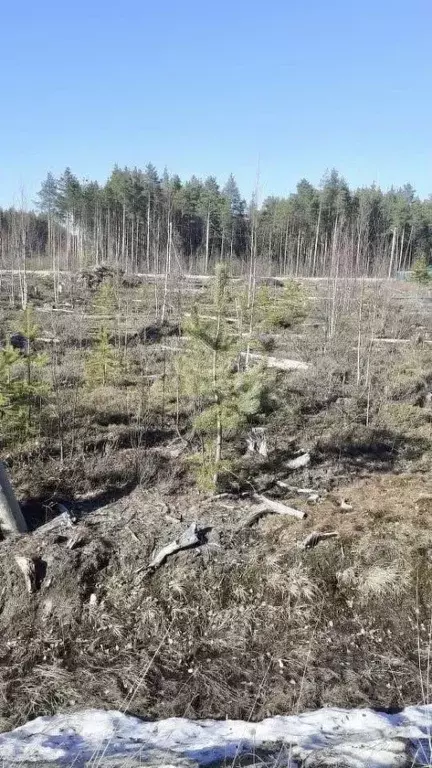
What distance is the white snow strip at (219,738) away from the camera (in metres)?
3.02

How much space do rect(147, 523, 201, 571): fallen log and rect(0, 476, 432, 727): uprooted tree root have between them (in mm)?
98

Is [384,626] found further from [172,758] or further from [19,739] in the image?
[19,739]

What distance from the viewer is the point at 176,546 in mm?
6703

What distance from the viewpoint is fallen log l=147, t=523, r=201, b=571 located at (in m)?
6.56

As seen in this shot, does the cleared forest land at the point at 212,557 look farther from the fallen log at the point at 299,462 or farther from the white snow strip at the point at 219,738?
the white snow strip at the point at 219,738

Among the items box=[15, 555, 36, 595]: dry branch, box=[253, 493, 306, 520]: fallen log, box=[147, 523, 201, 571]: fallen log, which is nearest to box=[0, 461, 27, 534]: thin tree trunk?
box=[15, 555, 36, 595]: dry branch

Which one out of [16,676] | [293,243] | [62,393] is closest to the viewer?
[16,676]

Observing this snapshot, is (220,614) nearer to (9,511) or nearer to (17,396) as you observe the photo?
(9,511)

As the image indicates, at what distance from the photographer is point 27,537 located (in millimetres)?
6879

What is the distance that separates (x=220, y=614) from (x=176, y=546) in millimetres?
1115

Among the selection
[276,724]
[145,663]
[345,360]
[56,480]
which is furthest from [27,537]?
[345,360]

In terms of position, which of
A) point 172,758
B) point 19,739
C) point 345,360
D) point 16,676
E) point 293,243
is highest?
point 293,243

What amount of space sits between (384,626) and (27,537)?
4918 mm

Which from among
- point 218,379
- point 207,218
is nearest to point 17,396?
point 218,379
